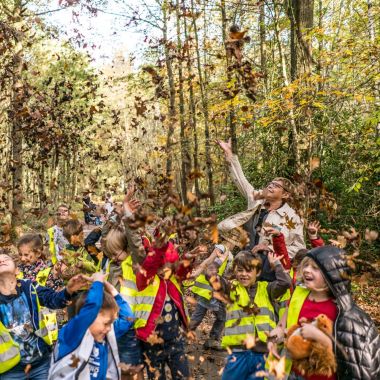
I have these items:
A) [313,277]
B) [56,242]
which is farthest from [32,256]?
[313,277]

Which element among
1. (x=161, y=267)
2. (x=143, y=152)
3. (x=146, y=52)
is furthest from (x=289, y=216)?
(x=143, y=152)

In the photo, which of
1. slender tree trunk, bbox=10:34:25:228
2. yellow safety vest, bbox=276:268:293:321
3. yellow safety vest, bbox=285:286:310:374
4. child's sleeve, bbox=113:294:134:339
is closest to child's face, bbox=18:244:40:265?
child's sleeve, bbox=113:294:134:339

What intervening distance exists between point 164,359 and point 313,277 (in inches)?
77.0

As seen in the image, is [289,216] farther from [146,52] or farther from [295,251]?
[146,52]

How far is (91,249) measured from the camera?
5.94 m

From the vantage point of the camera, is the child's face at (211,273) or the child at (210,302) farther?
the child at (210,302)

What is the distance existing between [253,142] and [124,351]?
41.6 ft

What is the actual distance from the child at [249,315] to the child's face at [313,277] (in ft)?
2.64

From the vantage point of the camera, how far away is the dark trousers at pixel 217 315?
6.98m

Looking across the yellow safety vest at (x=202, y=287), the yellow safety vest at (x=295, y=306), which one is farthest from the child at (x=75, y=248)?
the yellow safety vest at (x=295, y=306)

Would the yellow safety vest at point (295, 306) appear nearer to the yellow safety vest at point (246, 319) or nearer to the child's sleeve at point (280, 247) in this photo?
the yellow safety vest at point (246, 319)

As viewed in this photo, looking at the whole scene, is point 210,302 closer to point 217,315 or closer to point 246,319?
point 217,315

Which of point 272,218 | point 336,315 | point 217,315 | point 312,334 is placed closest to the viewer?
point 312,334

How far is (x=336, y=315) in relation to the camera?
Result: 3.12 meters
